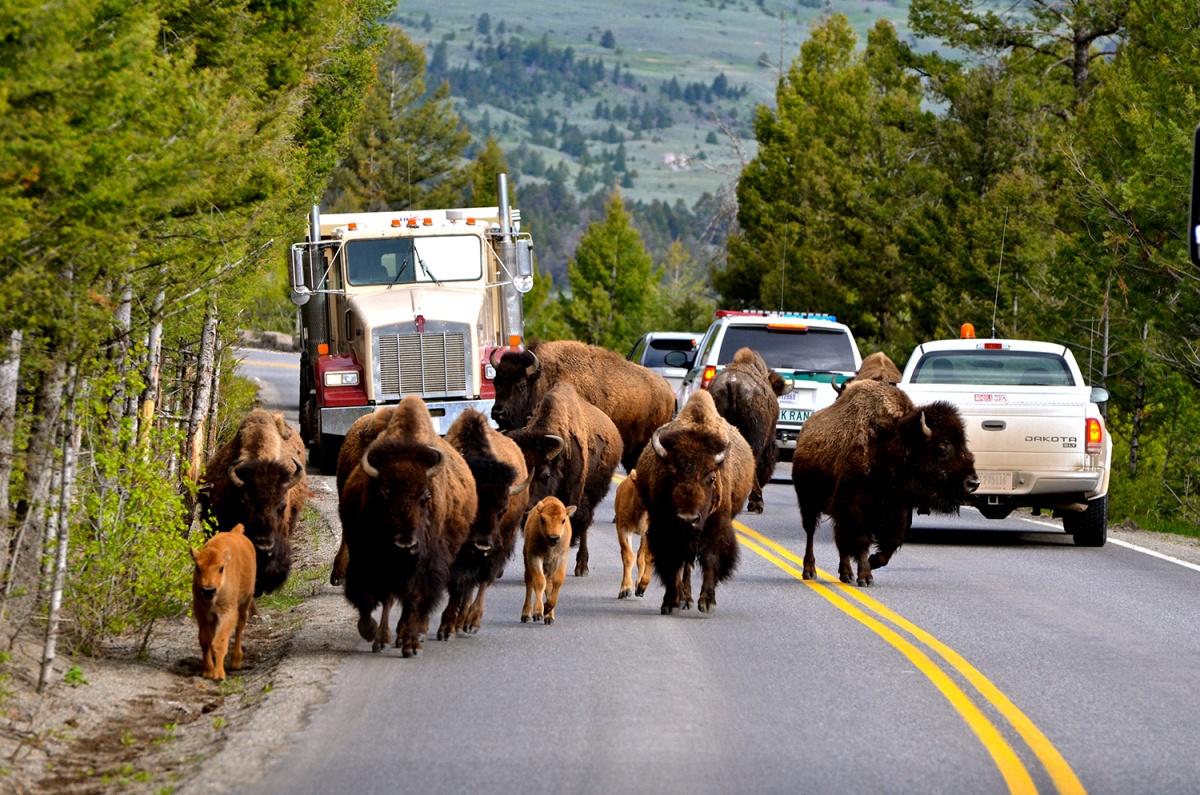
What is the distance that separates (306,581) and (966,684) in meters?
7.18

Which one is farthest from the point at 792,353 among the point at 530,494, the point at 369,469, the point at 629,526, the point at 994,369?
the point at 369,469

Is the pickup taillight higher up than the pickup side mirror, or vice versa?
the pickup side mirror

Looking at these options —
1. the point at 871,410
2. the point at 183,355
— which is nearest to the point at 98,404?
the point at 871,410

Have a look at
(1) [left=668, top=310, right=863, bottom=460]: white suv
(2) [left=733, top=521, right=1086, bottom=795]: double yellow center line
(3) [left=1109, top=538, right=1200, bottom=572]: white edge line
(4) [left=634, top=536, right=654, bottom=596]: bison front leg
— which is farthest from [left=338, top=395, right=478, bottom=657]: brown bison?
(1) [left=668, top=310, right=863, bottom=460]: white suv

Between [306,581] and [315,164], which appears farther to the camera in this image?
[315,164]

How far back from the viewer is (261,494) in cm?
1228

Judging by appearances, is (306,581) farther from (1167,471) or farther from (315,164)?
(1167,471)

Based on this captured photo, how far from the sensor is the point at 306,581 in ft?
51.7

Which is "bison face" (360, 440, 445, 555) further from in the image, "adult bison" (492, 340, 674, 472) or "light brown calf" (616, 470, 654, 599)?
"adult bison" (492, 340, 674, 472)

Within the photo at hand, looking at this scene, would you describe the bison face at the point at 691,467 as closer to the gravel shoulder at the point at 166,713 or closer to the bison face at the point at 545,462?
the bison face at the point at 545,462

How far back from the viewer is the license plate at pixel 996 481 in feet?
59.1

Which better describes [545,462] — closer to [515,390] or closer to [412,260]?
[515,390]

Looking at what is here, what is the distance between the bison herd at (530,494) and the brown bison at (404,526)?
13 mm

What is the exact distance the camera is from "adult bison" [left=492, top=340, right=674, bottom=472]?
18.0m
